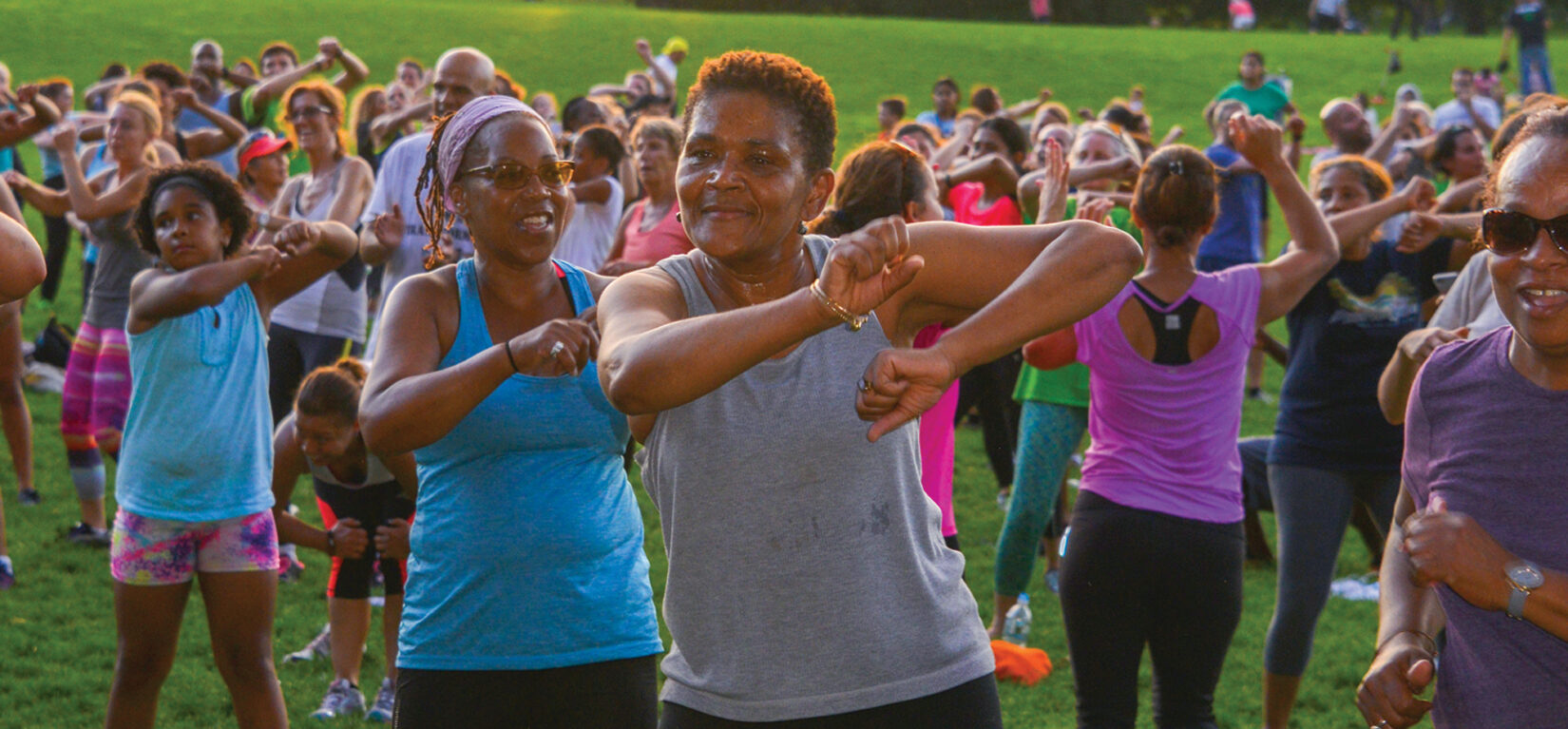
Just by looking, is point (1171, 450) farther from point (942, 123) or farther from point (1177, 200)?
point (942, 123)

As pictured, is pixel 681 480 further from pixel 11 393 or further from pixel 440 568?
pixel 11 393

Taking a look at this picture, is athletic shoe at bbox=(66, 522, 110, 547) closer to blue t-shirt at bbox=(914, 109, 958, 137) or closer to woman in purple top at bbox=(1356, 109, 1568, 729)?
woman in purple top at bbox=(1356, 109, 1568, 729)

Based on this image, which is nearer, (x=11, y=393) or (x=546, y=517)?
(x=546, y=517)

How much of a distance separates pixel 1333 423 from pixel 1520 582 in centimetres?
308

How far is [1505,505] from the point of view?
2.54 meters

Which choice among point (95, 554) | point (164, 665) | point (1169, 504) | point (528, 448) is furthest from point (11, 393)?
point (1169, 504)

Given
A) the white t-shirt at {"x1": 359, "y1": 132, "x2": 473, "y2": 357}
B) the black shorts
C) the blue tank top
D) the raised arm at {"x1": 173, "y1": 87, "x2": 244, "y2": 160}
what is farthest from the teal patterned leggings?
the raised arm at {"x1": 173, "y1": 87, "x2": 244, "y2": 160}

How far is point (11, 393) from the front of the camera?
8039 millimetres

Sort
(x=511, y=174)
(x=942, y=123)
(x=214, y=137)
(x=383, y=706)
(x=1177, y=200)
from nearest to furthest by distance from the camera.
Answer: (x=511, y=174)
(x=1177, y=200)
(x=383, y=706)
(x=214, y=137)
(x=942, y=123)

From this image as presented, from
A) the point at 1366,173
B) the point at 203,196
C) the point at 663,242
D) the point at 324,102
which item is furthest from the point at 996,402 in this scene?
the point at 203,196

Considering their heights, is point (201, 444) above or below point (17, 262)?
below

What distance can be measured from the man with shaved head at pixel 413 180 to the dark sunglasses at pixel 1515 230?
4780 millimetres

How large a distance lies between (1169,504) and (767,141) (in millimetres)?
2455

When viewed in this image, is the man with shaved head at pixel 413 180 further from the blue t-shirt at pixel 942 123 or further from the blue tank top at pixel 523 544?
the blue t-shirt at pixel 942 123
